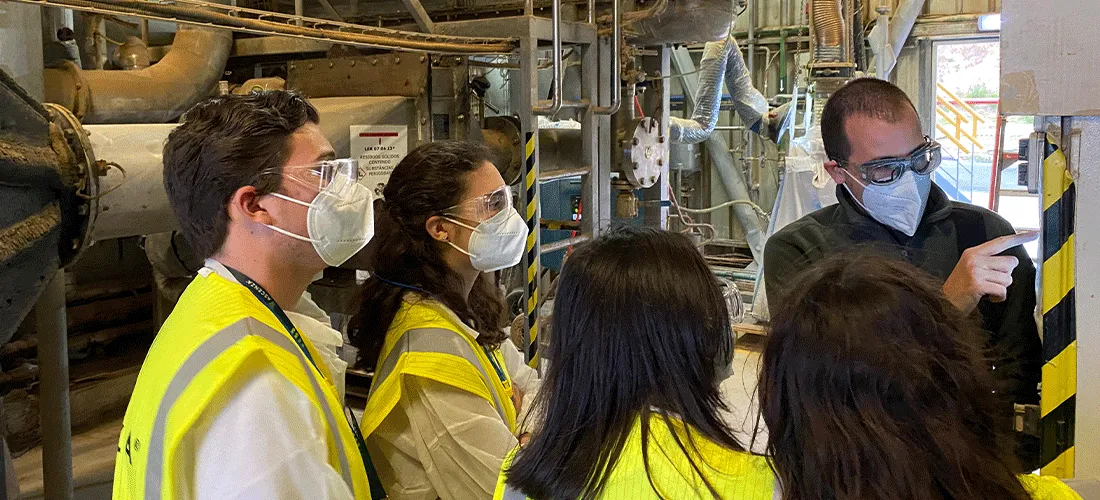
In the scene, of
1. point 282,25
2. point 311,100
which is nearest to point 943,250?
point 282,25

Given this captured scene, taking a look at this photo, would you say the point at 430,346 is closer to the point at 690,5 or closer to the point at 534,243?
the point at 534,243

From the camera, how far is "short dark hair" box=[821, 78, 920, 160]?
1920mm

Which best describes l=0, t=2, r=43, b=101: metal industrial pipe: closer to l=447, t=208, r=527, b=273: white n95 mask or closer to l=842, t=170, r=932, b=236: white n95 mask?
l=447, t=208, r=527, b=273: white n95 mask

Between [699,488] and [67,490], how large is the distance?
2.58m

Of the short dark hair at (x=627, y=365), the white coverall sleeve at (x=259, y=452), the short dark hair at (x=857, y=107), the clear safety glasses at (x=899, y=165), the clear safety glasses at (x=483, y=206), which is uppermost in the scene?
the short dark hair at (x=857, y=107)

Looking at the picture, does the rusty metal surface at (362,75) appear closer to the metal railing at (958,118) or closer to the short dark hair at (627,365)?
the short dark hair at (627,365)

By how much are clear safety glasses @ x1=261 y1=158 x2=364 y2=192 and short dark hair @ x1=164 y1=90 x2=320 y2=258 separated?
17 millimetres

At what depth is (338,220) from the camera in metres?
1.57

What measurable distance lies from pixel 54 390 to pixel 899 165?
2.54m

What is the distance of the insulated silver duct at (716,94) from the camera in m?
6.76

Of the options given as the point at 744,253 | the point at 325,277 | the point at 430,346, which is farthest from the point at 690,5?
the point at 744,253

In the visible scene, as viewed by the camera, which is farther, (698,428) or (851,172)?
(851,172)

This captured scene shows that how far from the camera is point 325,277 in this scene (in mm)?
4574

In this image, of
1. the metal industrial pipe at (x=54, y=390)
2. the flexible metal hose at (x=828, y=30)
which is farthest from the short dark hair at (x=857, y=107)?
the flexible metal hose at (x=828, y=30)
